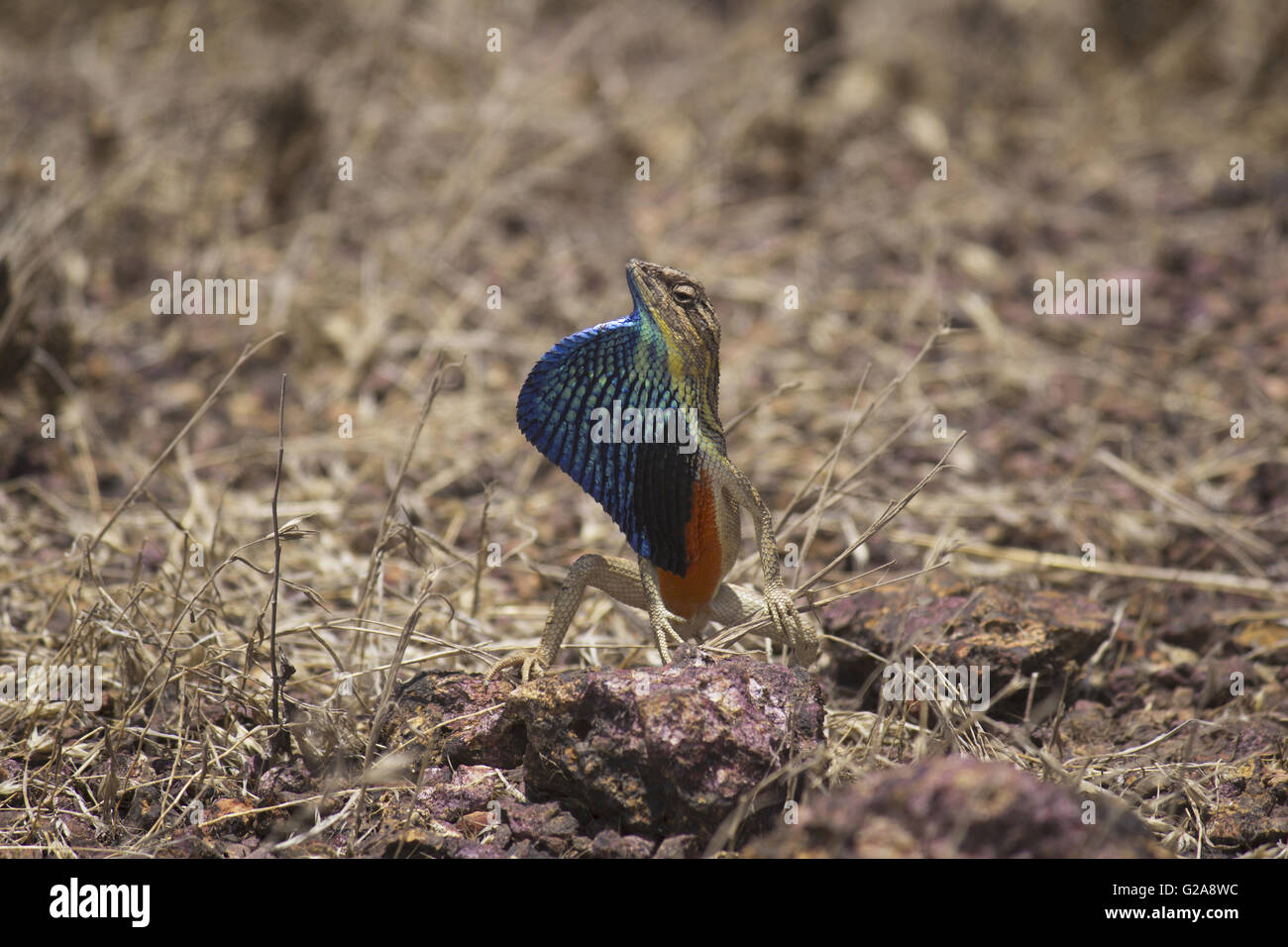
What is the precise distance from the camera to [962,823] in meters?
2.47

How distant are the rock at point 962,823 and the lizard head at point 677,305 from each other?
1376 millimetres

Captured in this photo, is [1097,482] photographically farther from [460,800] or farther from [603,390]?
[460,800]

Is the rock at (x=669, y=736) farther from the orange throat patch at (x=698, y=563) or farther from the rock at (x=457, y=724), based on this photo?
the orange throat patch at (x=698, y=563)

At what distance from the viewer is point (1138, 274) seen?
25.0 feet

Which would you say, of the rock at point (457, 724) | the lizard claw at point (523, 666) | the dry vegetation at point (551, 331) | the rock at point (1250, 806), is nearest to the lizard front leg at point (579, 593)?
the lizard claw at point (523, 666)

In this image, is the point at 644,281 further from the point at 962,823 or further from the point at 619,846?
the point at 962,823

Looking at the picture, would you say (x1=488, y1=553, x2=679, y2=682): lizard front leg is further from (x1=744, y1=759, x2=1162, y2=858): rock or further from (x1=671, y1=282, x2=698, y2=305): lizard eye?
(x1=744, y1=759, x2=1162, y2=858): rock

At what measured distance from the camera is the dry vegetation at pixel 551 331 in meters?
3.80

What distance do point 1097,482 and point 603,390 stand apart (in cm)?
344

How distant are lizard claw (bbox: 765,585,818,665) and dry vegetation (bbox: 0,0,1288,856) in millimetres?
293

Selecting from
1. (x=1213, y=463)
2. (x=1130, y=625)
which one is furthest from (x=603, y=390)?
(x=1213, y=463)

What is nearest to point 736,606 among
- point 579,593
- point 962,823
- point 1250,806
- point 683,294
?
point 579,593

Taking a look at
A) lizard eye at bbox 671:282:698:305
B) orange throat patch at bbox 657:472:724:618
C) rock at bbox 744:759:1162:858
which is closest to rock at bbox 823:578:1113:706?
orange throat patch at bbox 657:472:724:618

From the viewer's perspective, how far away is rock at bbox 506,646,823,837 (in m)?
2.98
